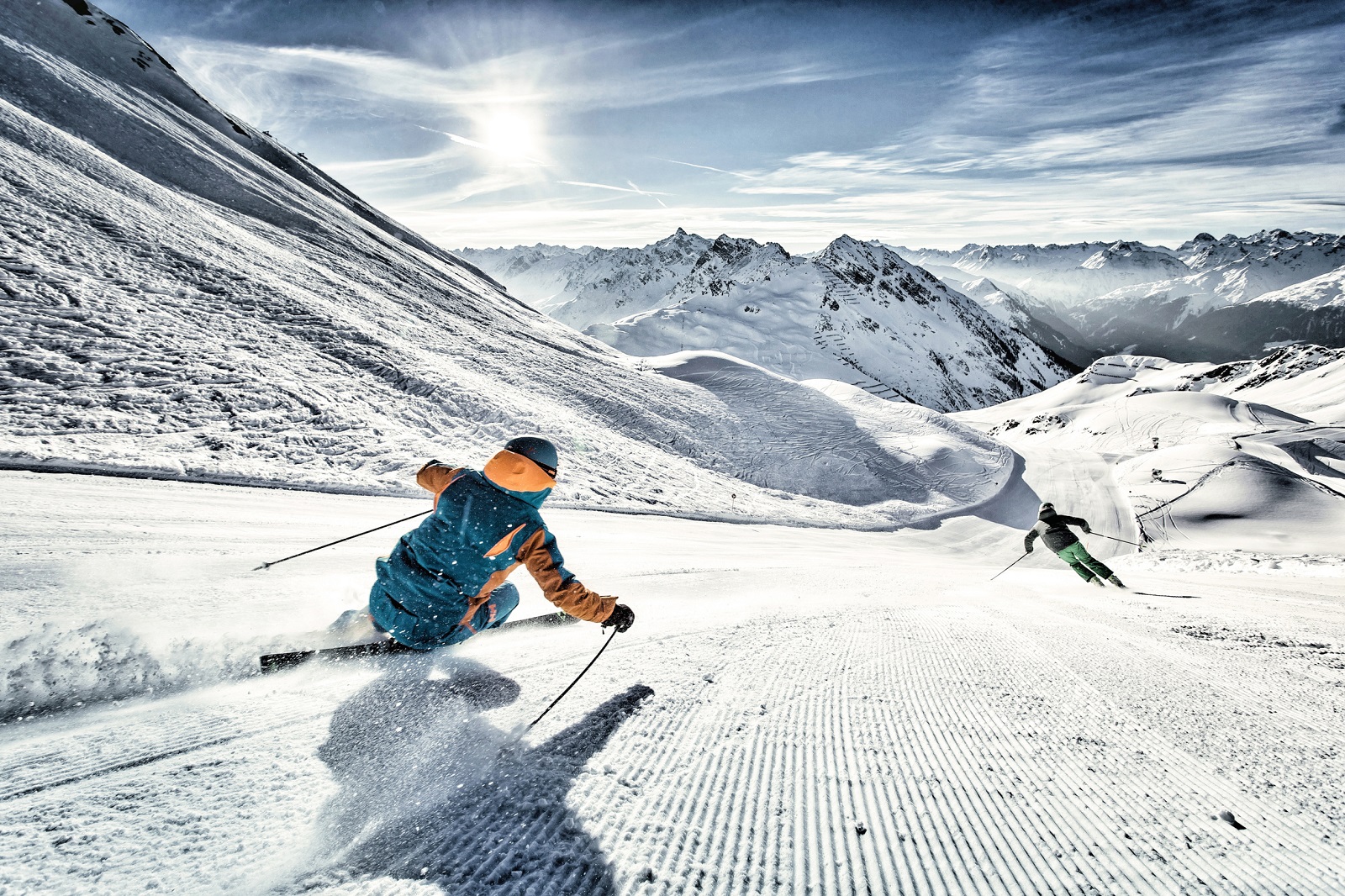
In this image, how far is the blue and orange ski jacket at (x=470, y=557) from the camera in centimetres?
286

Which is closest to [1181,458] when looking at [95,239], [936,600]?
[936,600]

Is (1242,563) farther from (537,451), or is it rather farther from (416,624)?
(416,624)

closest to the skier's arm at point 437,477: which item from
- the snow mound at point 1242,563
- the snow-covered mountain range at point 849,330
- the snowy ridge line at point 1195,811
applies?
the snowy ridge line at point 1195,811

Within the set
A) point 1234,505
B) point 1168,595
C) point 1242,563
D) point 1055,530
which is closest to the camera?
point 1168,595

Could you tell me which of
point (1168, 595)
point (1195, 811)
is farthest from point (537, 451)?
point (1168, 595)

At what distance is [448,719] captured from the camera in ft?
7.90

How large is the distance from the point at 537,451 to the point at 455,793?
160cm

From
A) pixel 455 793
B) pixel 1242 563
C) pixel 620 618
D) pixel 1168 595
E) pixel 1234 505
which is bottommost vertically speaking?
pixel 455 793

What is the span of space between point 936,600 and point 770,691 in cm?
384

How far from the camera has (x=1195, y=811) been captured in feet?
6.36

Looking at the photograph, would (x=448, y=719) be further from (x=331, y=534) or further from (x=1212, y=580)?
(x=1212, y=580)

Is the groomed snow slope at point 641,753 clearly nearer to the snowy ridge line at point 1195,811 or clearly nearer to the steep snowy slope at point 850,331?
the snowy ridge line at point 1195,811

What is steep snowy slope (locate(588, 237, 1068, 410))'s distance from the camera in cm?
9031

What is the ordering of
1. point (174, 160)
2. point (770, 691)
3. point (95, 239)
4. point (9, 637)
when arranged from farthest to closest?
point (174, 160) → point (95, 239) → point (770, 691) → point (9, 637)
